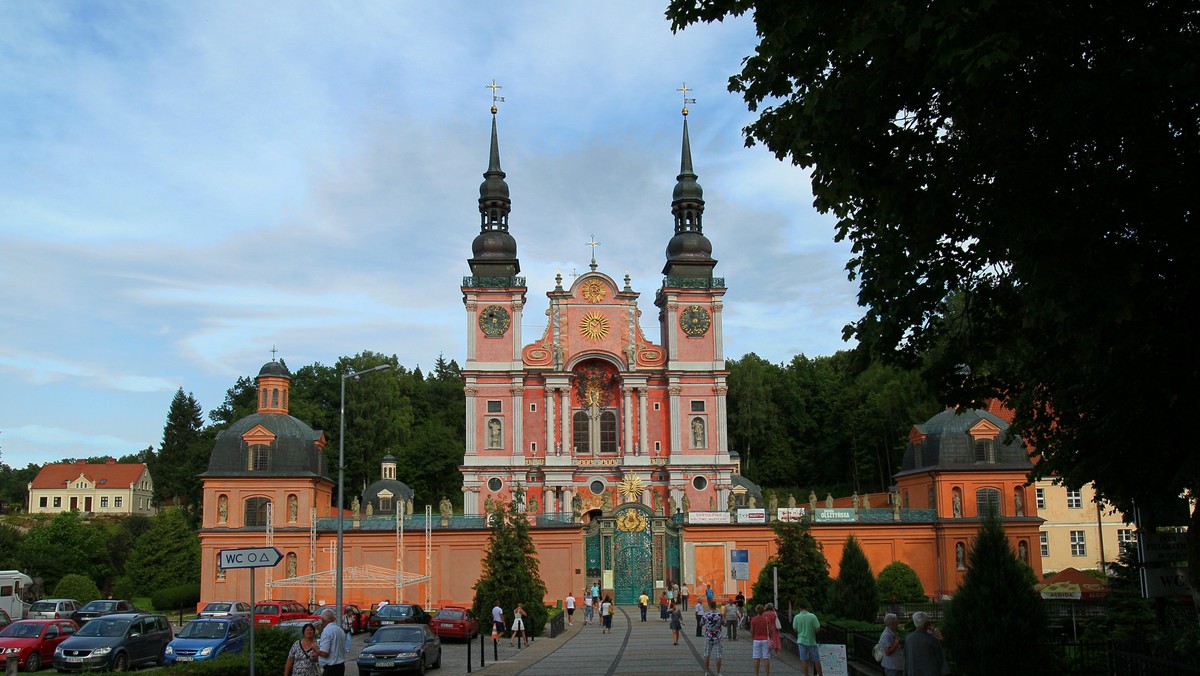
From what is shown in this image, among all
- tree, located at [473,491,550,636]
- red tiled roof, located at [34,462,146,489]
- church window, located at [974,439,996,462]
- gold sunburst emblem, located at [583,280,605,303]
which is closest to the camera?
tree, located at [473,491,550,636]

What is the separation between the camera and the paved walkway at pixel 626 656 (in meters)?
25.0

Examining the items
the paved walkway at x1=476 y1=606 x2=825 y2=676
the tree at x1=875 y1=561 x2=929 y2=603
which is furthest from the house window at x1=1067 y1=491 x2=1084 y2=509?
the paved walkway at x1=476 y1=606 x2=825 y2=676

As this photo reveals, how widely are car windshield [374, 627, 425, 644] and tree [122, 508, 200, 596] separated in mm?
45224

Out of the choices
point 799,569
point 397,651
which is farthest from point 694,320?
point 397,651

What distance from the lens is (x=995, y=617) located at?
17953 mm

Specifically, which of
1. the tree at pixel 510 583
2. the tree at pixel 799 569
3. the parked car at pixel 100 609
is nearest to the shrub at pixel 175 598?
the parked car at pixel 100 609

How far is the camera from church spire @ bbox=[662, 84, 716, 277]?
67.3 metres

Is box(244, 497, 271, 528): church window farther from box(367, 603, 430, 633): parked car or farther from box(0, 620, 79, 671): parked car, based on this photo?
box(0, 620, 79, 671): parked car

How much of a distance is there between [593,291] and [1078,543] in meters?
32.4

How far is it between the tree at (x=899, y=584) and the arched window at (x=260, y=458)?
3174 centimetres

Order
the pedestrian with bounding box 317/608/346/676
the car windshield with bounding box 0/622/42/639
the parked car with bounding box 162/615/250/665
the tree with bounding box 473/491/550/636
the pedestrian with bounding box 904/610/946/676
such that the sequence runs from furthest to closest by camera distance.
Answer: the tree with bounding box 473/491/550/636 < the car windshield with bounding box 0/622/42/639 < the parked car with bounding box 162/615/250/665 < the pedestrian with bounding box 317/608/346/676 < the pedestrian with bounding box 904/610/946/676

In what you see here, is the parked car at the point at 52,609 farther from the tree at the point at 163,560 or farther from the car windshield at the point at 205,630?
the tree at the point at 163,560

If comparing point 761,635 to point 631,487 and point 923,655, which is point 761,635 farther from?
point 631,487

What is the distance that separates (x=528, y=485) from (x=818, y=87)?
5226 centimetres
